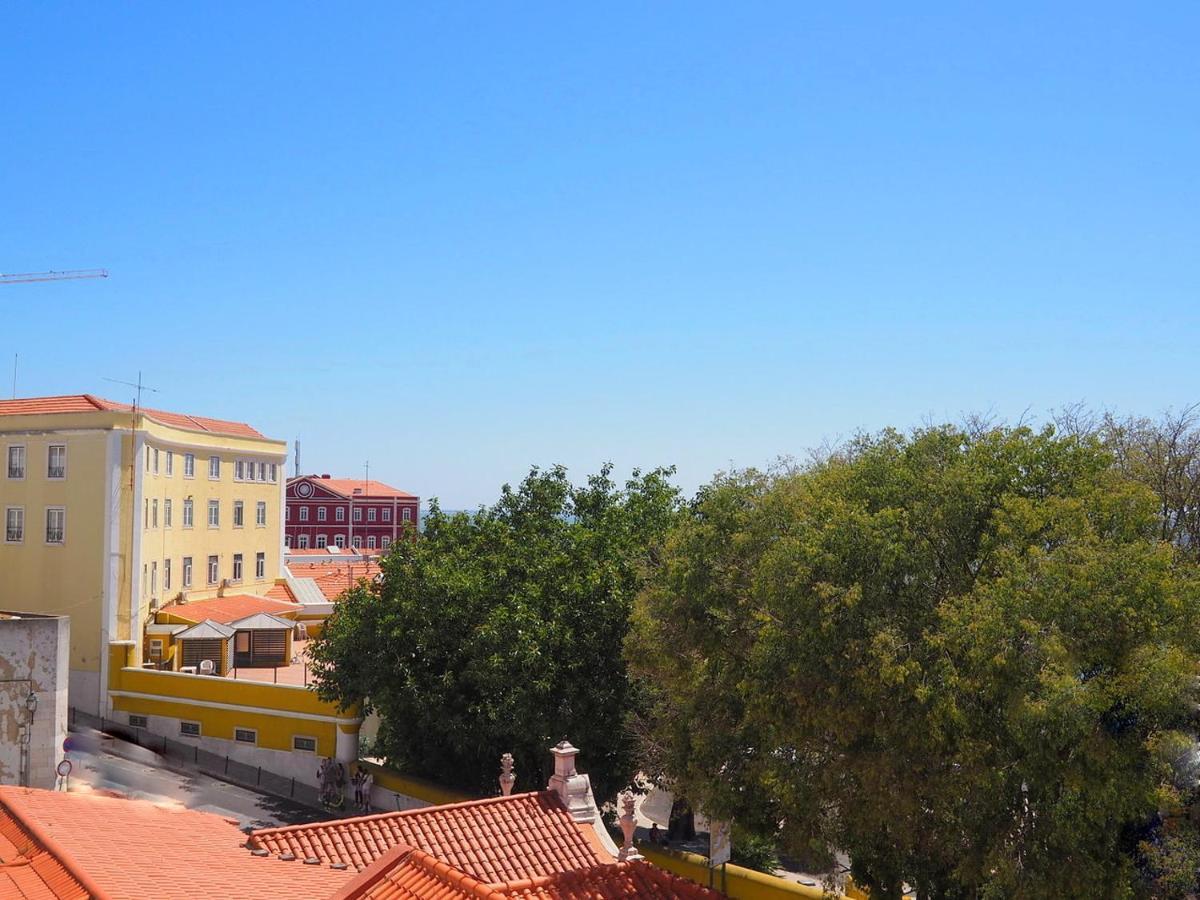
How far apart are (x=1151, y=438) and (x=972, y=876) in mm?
17343

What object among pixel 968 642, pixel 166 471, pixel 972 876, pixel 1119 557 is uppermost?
pixel 166 471

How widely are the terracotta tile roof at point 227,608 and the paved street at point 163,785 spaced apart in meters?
7.66

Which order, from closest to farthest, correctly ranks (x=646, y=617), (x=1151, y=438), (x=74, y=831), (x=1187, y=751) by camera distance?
(x=74, y=831), (x=1187, y=751), (x=646, y=617), (x=1151, y=438)

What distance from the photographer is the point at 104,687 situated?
38.7 metres

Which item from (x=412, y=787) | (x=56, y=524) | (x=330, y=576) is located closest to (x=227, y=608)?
(x=56, y=524)

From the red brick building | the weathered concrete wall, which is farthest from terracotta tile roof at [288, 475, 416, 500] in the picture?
the weathered concrete wall

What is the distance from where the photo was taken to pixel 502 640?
28.5 metres

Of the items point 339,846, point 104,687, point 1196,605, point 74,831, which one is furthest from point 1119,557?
point 104,687

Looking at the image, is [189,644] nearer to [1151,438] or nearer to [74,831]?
[74,831]

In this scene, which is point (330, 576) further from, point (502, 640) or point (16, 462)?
point (502, 640)

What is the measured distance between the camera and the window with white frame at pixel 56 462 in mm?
40781

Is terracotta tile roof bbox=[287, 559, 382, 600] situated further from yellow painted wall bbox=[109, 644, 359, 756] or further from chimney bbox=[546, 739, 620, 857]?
chimney bbox=[546, 739, 620, 857]

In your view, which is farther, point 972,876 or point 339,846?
point 339,846

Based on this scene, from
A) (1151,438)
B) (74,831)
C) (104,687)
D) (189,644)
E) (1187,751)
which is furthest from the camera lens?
(189,644)
